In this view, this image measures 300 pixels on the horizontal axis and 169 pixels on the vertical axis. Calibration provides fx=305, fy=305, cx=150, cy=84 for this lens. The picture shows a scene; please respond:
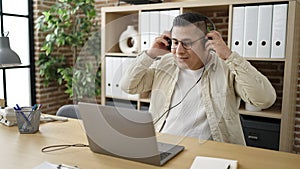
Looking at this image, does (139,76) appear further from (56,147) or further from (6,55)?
(6,55)

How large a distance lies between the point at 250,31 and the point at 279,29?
8.3 inches

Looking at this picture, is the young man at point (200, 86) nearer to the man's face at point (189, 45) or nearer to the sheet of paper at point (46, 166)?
the man's face at point (189, 45)

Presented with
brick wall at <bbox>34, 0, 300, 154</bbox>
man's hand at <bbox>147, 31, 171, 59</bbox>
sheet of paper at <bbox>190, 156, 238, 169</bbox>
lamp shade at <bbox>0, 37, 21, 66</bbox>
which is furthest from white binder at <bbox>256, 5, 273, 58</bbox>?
lamp shade at <bbox>0, 37, 21, 66</bbox>

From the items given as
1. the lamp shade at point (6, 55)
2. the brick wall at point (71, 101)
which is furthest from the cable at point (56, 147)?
the brick wall at point (71, 101)

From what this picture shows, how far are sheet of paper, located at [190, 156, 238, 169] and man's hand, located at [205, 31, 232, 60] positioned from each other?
47cm

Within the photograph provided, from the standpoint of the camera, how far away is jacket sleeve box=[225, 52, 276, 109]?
1.37 m

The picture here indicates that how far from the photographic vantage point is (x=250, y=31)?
2357mm

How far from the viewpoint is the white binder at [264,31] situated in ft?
7.45

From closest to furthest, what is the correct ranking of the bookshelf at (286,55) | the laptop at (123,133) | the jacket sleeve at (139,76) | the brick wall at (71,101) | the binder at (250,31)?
the laptop at (123,133) → the jacket sleeve at (139,76) → the bookshelf at (286,55) → the binder at (250,31) → the brick wall at (71,101)

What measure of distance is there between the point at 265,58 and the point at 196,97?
1140 mm

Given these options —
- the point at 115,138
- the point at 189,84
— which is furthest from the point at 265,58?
the point at 115,138

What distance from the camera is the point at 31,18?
3.58 meters

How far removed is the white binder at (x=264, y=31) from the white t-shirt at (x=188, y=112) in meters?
1.10

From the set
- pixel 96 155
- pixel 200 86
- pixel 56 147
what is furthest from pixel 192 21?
pixel 56 147
